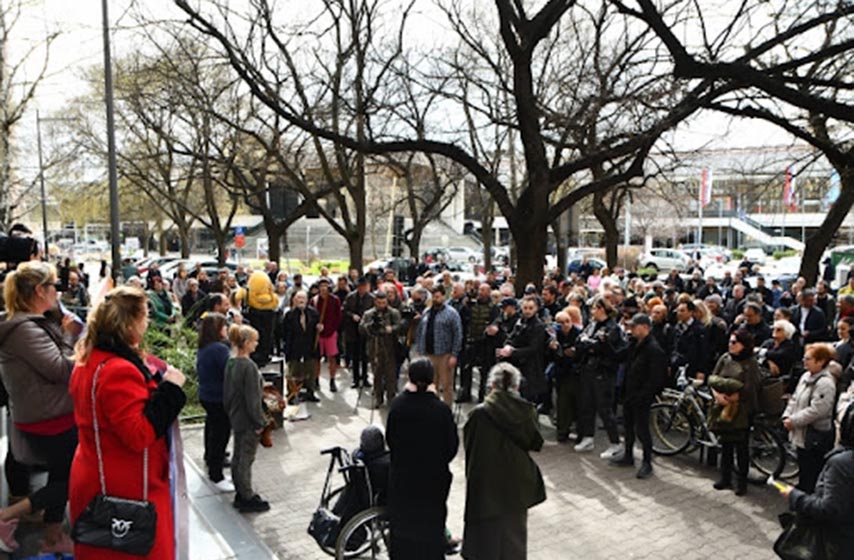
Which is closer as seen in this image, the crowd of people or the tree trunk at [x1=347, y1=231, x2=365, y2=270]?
the crowd of people

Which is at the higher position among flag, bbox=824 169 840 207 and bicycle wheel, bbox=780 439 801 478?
flag, bbox=824 169 840 207

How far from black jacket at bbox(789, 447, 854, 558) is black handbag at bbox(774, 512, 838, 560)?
0.04 meters

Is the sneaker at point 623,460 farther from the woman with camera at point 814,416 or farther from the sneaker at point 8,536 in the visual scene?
the sneaker at point 8,536

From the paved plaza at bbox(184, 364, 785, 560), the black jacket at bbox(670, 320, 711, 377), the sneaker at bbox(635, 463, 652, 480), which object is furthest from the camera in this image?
the black jacket at bbox(670, 320, 711, 377)

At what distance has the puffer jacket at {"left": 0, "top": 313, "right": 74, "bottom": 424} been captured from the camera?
4.17 meters

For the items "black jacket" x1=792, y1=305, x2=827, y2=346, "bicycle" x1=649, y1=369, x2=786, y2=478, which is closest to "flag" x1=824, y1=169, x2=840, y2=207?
"black jacket" x1=792, y1=305, x2=827, y2=346

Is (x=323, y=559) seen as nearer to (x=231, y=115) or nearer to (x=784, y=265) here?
(x=231, y=115)

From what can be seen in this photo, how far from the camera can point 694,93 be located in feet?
31.1

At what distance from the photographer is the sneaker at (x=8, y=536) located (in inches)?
182

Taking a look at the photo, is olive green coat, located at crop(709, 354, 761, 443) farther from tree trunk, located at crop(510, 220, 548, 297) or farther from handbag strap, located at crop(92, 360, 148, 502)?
tree trunk, located at crop(510, 220, 548, 297)

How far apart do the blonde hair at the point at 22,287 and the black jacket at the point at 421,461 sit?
92.0 inches

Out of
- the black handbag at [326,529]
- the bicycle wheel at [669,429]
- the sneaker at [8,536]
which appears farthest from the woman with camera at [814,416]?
the sneaker at [8,536]

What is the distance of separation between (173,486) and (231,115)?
2186cm

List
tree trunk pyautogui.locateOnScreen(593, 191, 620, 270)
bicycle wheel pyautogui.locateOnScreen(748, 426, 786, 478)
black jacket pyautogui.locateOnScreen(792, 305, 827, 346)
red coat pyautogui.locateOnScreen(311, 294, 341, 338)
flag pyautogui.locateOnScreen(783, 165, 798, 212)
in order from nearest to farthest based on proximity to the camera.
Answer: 1. bicycle wheel pyautogui.locateOnScreen(748, 426, 786, 478)
2. black jacket pyautogui.locateOnScreen(792, 305, 827, 346)
3. red coat pyautogui.locateOnScreen(311, 294, 341, 338)
4. flag pyautogui.locateOnScreen(783, 165, 798, 212)
5. tree trunk pyautogui.locateOnScreen(593, 191, 620, 270)
